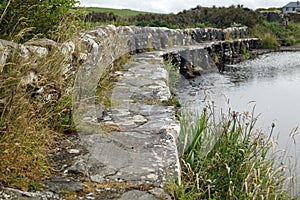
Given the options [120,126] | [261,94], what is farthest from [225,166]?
[261,94]

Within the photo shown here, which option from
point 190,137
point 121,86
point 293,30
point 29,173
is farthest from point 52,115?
point 293,30

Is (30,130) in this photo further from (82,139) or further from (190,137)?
(190,137)

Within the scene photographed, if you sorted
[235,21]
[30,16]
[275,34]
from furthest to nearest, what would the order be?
[275,34]
[235,21]
[30,16]

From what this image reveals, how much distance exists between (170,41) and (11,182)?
9044mm

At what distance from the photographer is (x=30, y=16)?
374 cm

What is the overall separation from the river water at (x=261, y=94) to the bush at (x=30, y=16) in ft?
5.33

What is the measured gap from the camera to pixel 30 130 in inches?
104

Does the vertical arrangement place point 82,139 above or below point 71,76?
below

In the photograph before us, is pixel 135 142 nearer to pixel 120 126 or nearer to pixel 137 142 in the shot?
pixel 137 142

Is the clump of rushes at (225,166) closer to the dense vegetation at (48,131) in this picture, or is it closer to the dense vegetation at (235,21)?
the dense vegetation at (48,131)

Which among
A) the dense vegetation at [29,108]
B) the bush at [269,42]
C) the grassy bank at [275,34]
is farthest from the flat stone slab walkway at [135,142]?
the grassy bank at [275,34]

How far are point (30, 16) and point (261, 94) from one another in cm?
482

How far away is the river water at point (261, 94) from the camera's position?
515 cm

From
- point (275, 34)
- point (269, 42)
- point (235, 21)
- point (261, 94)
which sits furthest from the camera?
point (275, 34)
